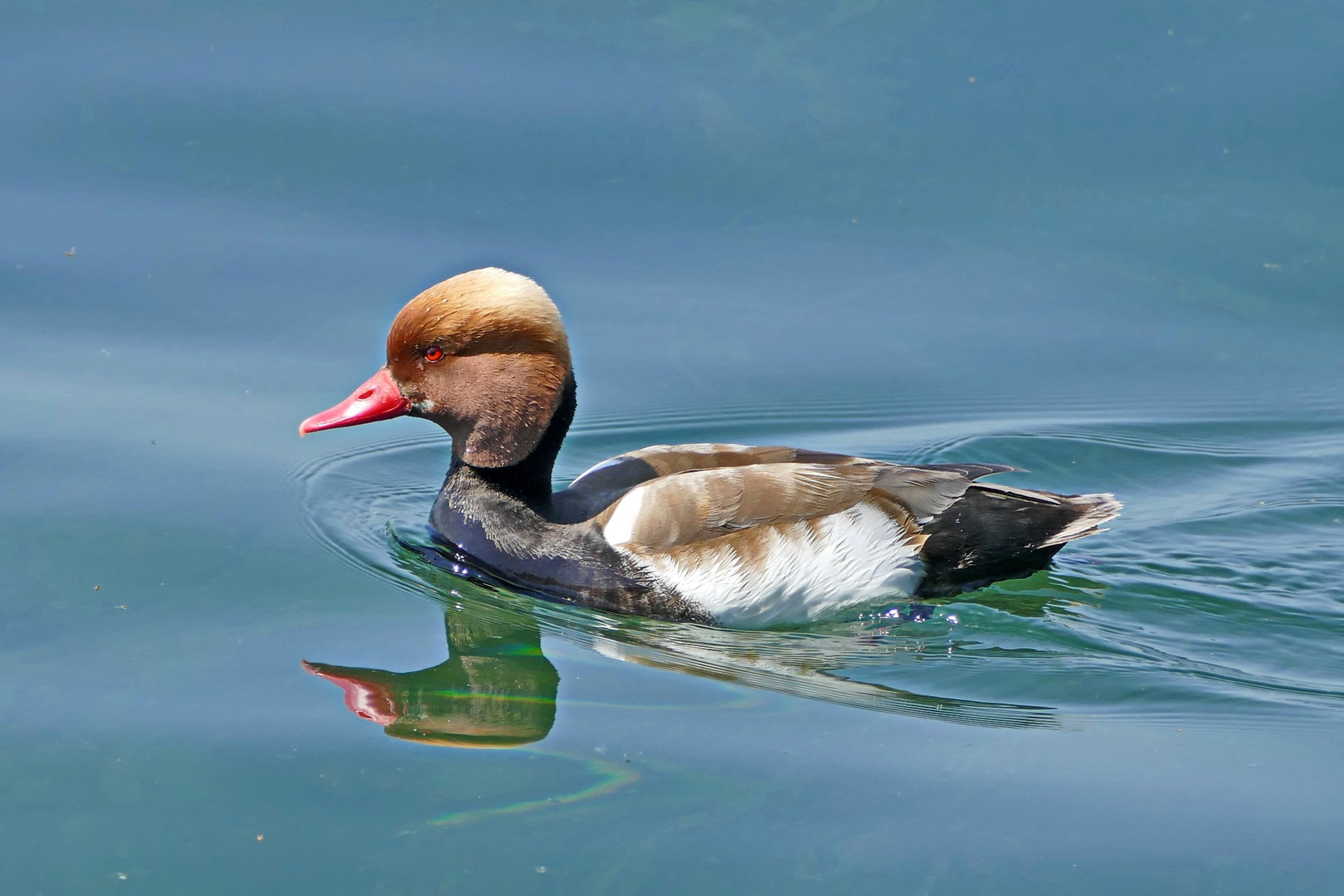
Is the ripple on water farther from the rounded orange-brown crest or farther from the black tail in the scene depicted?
the rounded orange-brown crest

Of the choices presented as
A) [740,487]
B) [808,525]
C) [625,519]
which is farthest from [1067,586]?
[625,519]

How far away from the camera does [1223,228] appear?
24.8ft

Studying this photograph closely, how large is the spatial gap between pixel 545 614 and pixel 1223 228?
14.4ft

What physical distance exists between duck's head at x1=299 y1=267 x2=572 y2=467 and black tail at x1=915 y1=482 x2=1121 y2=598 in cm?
145

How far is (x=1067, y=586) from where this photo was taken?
546cm

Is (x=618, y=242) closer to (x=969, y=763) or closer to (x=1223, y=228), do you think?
(x=1223, y=228)

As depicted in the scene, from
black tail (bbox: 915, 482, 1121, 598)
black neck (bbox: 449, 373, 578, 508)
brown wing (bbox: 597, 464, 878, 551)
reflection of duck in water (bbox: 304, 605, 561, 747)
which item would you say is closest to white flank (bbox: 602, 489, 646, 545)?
brown wing (bbox: 597, 464, 878, 551)

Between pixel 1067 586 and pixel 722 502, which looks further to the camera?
pixel 1067 586

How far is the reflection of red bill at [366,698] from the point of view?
13.8 feet

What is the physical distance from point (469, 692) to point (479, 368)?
1293mm

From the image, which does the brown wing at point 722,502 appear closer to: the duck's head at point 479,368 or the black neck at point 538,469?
the black neck at point 538,469

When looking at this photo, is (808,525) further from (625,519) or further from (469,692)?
(469,692)

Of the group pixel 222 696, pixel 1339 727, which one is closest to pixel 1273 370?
pixel 1339 727

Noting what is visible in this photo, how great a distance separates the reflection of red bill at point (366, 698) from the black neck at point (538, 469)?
3.76 feet
